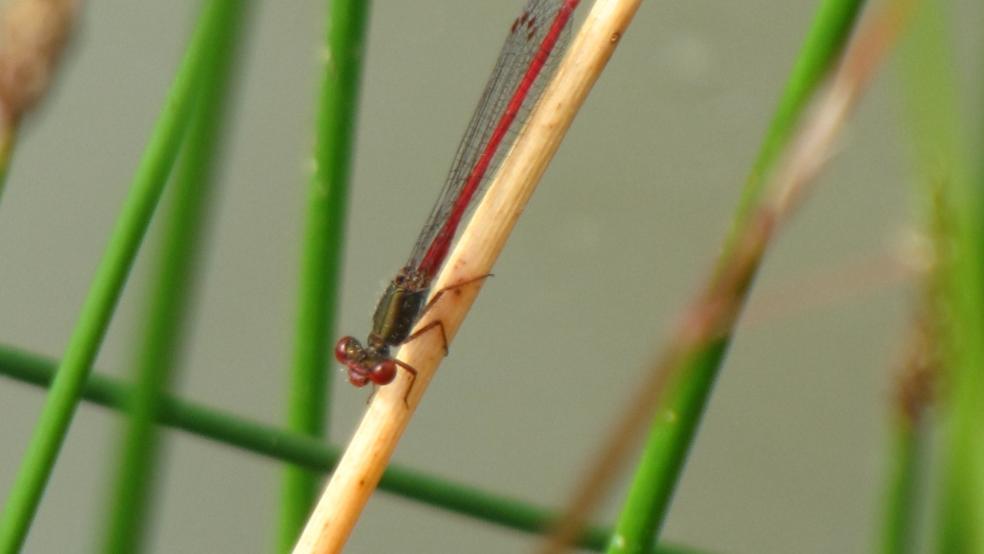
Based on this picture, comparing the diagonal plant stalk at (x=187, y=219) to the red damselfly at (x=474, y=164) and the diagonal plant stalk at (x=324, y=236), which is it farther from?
the red damselfly at (x=474, y=164)

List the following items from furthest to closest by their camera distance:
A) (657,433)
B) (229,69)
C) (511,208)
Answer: (511,208)
(657,433)
(229,69)

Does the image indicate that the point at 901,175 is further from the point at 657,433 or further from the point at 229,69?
the point at 229,69

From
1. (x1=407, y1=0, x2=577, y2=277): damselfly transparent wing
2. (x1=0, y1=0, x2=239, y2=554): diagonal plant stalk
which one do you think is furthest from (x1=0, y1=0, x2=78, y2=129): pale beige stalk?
(x1=407, y1=0, x2=577, y2=277): damselfly transparent wing

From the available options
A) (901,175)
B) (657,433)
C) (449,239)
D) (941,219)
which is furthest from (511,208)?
(901,175)

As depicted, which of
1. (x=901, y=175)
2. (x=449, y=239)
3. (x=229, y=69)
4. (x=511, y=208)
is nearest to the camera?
(x=229, y=69)

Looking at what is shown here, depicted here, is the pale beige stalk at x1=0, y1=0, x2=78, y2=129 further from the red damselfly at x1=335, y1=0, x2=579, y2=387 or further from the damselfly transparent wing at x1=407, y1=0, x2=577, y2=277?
the damselfly transparent wing at x1=407, y1=0, x2=577, y2=277
